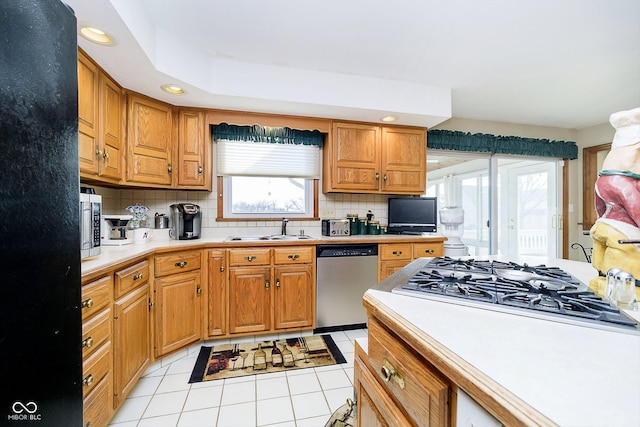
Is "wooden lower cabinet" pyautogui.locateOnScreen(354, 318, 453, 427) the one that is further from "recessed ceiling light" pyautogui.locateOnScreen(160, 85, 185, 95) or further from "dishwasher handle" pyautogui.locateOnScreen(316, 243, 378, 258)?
"recessed ceiling light" pyautogui.locateOnScreen(160, 85, 185, 95)

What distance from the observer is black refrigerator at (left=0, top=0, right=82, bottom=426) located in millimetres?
451

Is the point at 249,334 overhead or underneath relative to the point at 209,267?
underneath

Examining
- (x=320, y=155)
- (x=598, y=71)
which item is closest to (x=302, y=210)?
(x=320, y=155)

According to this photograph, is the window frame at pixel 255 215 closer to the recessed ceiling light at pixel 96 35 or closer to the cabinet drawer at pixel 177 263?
the cabinet drawer at pixel 177 263

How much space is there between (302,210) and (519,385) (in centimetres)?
290

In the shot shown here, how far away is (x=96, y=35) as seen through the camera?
1.64 metres

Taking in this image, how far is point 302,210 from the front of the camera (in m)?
3.27

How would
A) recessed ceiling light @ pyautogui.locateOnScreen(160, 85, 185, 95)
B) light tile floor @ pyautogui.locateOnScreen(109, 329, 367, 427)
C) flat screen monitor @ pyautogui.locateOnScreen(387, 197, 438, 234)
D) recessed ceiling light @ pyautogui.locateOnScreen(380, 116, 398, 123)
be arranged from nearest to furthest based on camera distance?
1. light tile floor @ pyautogui.locateOnScreen(109, 329, 367, 427)
2. recessed ceiling light @ pyautogui.locateOnScreen(160, 85, 185, 95)
3. recessed ceiling light @ pyautogui.locateOnScreen(380, 116, 398, 123)
4. flat screen monitor @ pyautogui.locateOnScreen(387, 197, 438, 234)

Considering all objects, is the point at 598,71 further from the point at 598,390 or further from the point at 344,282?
the point at 598,390

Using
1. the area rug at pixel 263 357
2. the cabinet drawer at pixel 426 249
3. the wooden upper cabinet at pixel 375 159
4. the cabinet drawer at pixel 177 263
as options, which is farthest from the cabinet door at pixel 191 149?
the cabinet drawer at pixel 426 249

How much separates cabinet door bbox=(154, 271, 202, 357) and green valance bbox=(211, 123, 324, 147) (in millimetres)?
1379

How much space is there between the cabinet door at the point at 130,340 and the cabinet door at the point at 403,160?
7.92 ft

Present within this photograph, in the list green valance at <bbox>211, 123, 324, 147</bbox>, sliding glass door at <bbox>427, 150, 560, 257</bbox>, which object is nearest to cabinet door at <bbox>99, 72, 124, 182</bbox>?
green valance at <bbox>211, 123, 324, 147</bbox>

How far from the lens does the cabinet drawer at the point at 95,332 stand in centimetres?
127
